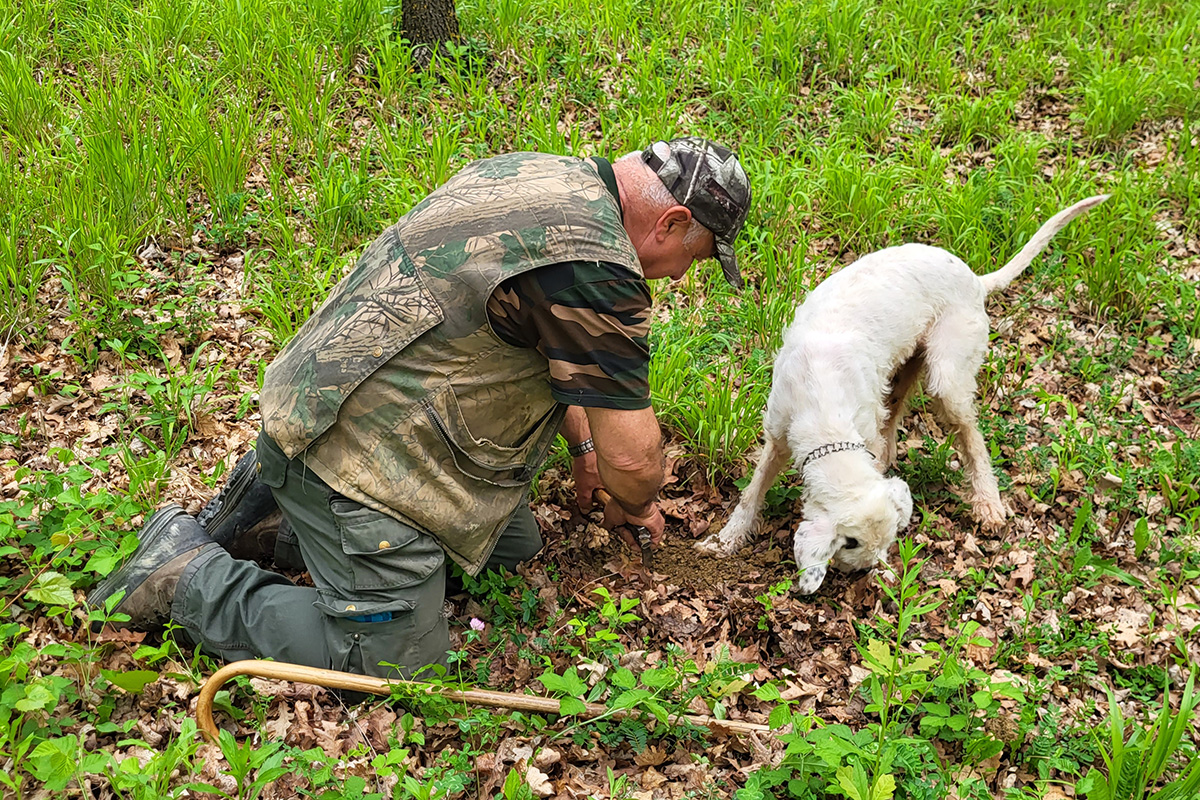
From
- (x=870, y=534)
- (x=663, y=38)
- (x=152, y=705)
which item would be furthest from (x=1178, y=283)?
(x=152, y=705)

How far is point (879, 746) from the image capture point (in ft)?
7.14

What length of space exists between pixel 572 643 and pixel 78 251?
9.72 ft

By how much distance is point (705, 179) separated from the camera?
262 centimetres

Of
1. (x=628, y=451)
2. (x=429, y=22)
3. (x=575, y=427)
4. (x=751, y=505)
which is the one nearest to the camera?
(x=628, y=451)

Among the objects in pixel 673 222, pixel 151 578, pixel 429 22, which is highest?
pixel 429 22

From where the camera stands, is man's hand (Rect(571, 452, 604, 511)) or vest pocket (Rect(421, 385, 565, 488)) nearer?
vest pocket (Rect(421, 385, 565, 488))

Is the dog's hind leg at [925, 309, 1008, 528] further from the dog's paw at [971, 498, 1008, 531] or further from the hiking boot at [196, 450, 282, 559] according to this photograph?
the hiking boot at [196, 450, 282, 559]

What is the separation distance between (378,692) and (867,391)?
2284 millimetres

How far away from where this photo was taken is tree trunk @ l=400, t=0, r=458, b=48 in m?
5.57

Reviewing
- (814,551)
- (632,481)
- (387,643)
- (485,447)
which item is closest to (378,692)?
(387,643)

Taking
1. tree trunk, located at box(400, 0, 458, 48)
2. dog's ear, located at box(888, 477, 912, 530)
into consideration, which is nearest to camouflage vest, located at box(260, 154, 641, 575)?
dog's ear, located at box(888, 477, 912, 530)

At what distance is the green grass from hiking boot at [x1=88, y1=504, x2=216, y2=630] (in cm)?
11

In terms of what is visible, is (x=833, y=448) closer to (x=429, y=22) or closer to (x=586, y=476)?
(x=586, y=476)

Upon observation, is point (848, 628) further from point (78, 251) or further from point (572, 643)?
point (78, 251)
